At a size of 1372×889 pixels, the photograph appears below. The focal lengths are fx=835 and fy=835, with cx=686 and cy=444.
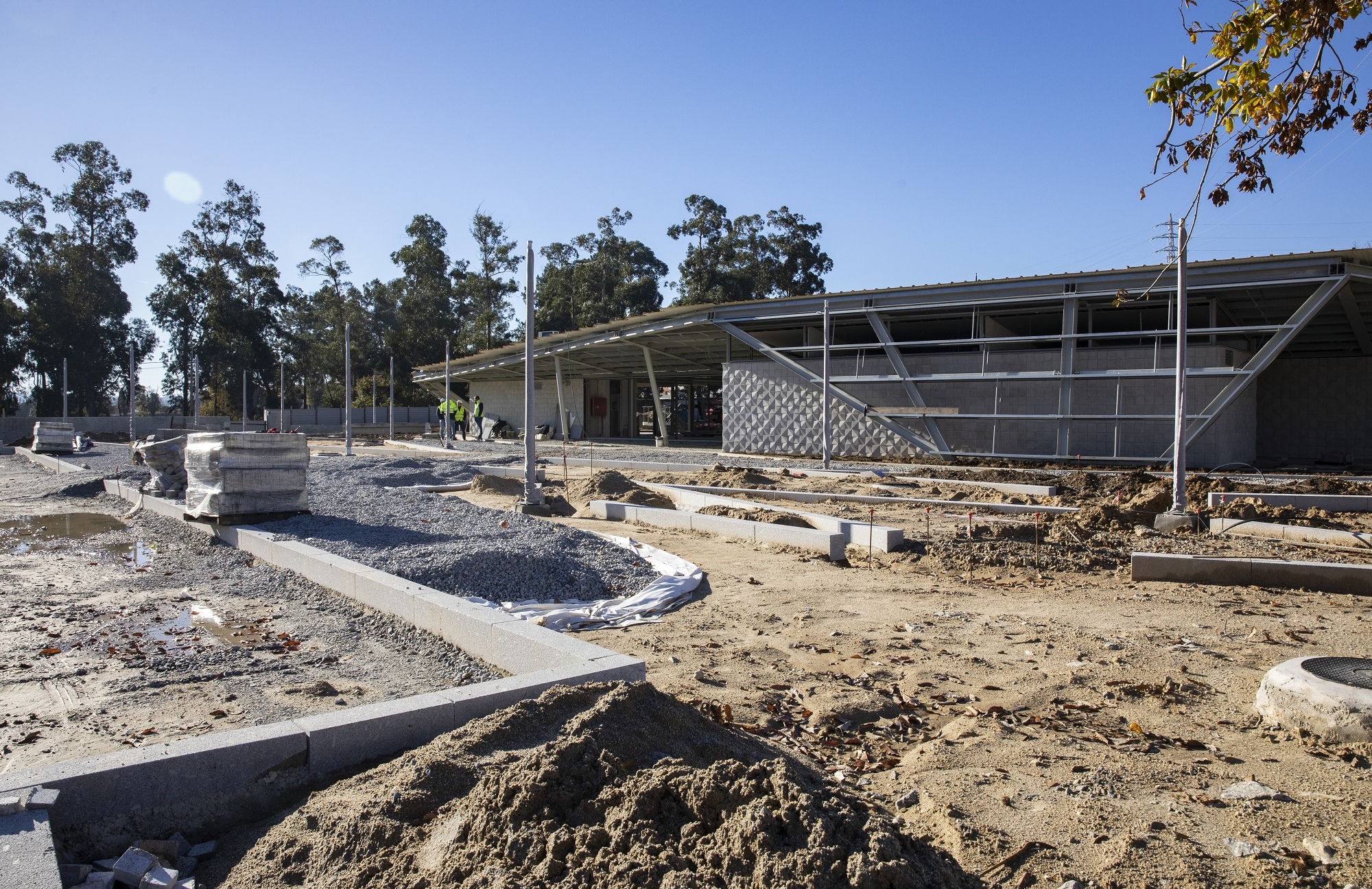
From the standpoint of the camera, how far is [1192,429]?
21.9m

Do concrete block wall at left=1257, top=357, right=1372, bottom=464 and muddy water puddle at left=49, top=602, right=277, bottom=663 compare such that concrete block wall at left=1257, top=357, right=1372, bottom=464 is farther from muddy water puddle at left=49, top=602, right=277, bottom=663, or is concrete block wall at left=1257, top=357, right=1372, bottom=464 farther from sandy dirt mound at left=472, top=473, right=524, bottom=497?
muddy water puddle at left=49, top=602, right=277, bottom=663

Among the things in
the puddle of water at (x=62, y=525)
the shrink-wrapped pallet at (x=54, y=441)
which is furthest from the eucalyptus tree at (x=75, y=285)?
the puddle of water at (x=62, y=525)

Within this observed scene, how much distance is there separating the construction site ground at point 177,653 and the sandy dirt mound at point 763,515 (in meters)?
6.42

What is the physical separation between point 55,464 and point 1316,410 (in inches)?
1562

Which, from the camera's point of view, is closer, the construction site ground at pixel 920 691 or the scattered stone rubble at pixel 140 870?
the scattered stone rubble at pixel 140 870

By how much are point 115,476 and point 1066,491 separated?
69.9 ft

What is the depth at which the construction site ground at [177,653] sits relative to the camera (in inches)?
192

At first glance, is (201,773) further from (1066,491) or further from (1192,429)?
(1192,429)

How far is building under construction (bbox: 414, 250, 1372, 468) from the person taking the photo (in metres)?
21.1

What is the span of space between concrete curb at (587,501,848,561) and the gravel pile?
217cm

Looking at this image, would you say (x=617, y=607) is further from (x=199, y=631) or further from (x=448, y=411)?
(x=448, y=411)

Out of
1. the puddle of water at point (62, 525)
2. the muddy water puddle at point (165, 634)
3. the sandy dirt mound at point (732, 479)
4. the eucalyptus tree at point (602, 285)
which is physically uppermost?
the eucalyptus tree at point (602, 285)

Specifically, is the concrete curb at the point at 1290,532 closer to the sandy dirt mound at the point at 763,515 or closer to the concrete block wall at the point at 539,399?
the sandy dirt mound at the point at 763,515

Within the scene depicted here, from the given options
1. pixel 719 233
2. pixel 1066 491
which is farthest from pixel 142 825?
pixel 719 233
